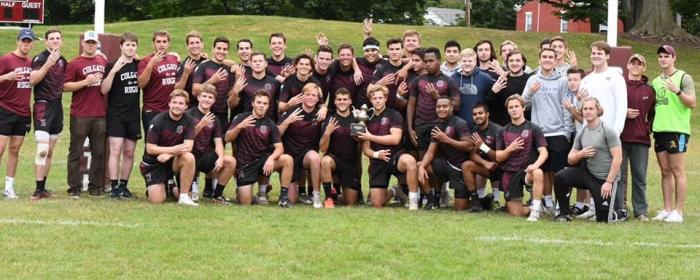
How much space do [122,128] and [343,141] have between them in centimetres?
256

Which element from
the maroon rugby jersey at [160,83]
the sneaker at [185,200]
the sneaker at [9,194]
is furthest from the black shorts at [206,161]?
the sneaker at [9,194]

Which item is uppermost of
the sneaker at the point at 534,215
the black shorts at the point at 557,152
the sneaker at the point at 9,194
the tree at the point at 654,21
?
the tree at the point at 654,21

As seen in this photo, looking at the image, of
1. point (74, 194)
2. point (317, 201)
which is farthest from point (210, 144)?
point (74, 194)

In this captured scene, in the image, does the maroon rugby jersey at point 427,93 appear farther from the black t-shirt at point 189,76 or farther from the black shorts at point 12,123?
the black shorts at point 12,123

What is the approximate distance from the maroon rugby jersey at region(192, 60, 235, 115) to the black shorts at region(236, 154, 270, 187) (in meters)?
0.87

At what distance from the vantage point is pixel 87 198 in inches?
434

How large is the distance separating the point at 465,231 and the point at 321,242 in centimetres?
155

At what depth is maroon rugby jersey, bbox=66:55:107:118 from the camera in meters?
11.1

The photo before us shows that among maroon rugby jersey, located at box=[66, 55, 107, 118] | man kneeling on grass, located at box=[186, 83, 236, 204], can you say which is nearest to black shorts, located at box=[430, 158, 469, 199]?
man kneeling on grass, located at box=[186, 83, 236, 204]

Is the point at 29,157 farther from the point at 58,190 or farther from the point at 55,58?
the point at 55,58

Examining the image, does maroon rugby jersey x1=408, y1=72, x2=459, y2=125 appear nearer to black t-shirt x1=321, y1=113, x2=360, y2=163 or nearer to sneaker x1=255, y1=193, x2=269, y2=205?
black t-shirt x1=321, y1=113, x2=360, y2=163

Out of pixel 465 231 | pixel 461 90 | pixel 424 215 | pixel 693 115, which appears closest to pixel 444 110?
pixel 461 90

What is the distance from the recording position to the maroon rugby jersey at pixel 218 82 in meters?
11.4

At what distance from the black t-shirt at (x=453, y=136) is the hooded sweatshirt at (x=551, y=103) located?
0.76 m
